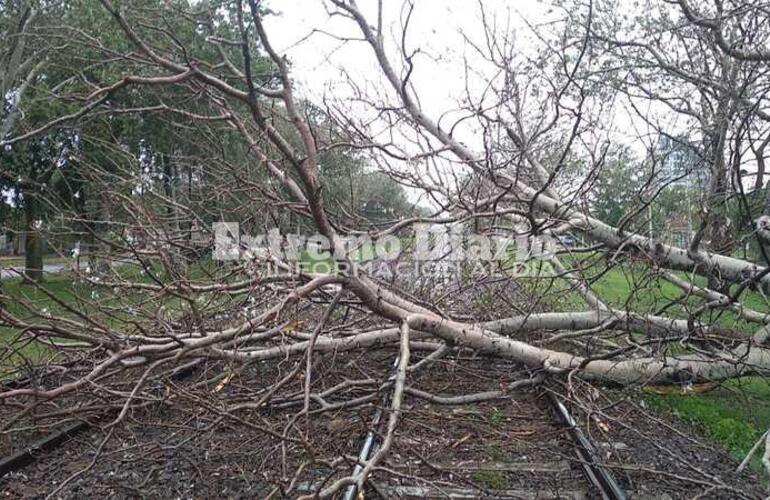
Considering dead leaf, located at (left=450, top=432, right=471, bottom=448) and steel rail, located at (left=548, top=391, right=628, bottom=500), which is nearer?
steel rail, located at (left=548, top=391, right=628, bottom=500)

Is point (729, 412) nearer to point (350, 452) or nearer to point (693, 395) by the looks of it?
point (693, 395)

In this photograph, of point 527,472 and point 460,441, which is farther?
point 460,441

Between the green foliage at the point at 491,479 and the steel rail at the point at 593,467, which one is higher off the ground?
the steel rail at the point at 593,467

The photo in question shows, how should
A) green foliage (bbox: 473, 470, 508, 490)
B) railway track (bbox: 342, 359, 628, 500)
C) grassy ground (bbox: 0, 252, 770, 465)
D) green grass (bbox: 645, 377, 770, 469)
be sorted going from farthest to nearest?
1. green grass (bbox: 645, 377, 770, 469)
2. grassy ground (bbox: 0, 252, 770, 465)
3. green foliage (bbox: 473, 470, 508, 490)
4. railway track (bbox: 342, 359, 628, 500)

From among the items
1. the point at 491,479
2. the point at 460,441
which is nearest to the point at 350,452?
the point at 460,441

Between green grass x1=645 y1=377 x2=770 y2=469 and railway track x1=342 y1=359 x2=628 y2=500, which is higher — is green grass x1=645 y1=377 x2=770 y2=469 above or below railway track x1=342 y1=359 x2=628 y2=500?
below

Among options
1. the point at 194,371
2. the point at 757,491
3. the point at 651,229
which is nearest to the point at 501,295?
the point at 651,229

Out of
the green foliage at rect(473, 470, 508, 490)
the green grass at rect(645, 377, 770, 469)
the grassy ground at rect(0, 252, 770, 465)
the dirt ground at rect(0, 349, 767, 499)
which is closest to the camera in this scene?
the dirt ground at rect(0, 349, 767, 499)

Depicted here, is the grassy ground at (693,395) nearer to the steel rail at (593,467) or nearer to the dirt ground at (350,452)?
the dirt ground at (350,452)

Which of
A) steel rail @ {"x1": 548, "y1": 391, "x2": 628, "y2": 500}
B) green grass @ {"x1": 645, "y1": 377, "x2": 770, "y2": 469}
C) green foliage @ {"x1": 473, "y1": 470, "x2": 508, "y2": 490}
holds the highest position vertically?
steel rail @ {"x1": 548, "y1": 391, "x2": 628, "y2": 500}

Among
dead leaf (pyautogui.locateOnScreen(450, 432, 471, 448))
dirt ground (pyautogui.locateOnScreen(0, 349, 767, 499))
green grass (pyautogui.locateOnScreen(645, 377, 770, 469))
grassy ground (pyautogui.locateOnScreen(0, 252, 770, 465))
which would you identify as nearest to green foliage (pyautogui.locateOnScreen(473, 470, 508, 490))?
dirt ground (pyautogui.locateOnScreen(0, 349, 767, 499))

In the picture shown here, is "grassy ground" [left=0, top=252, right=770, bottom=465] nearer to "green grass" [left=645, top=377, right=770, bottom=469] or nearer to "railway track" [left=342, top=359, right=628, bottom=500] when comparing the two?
"green grass" [left=645, top=377, right=770, bottom=469]

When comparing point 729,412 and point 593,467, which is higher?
point 593,467

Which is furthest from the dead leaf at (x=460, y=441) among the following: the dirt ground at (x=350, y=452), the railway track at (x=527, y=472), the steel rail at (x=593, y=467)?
the steel rail at (x=593, y=467)
